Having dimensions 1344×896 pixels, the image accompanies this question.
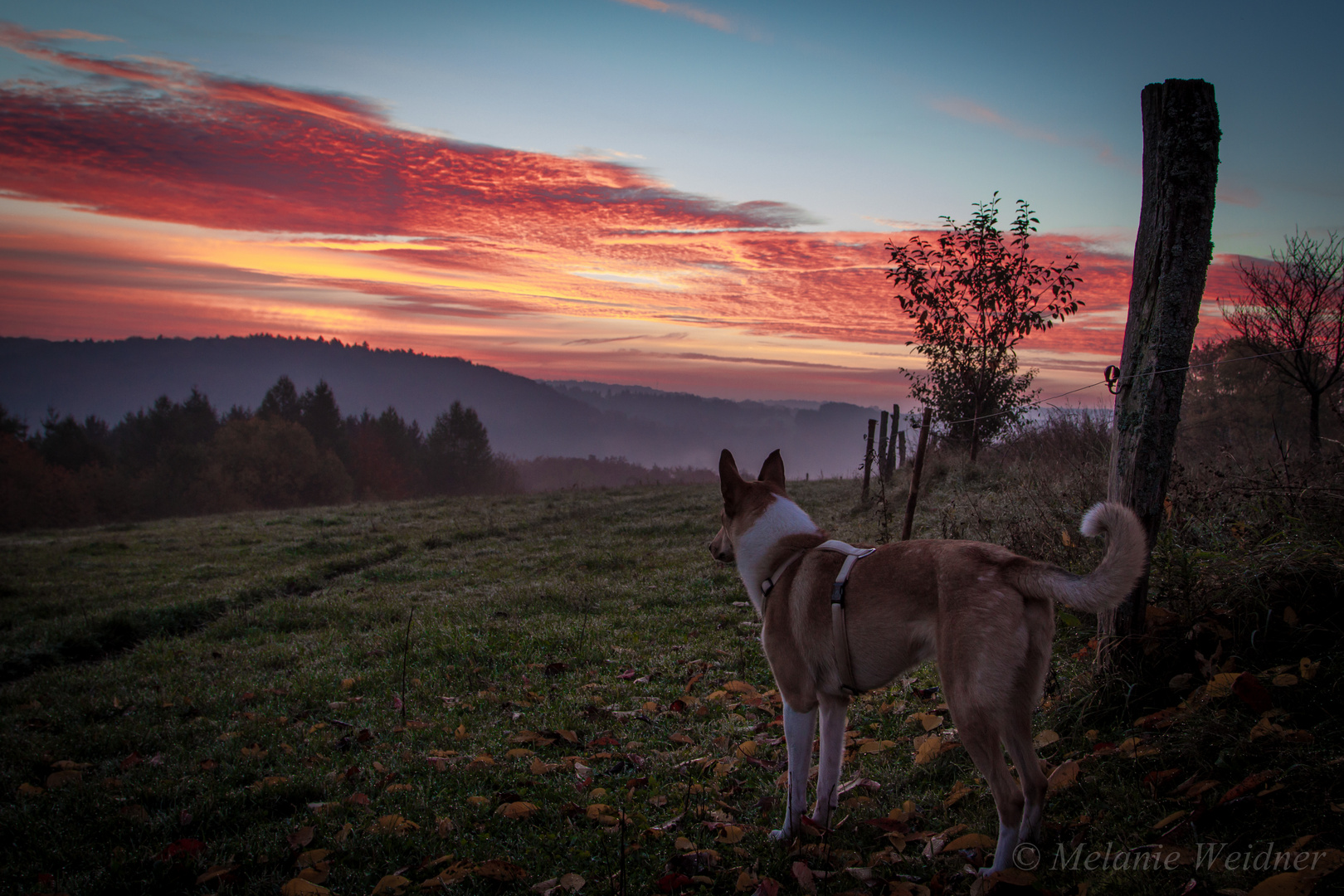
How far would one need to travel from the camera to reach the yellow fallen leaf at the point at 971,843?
361 cm

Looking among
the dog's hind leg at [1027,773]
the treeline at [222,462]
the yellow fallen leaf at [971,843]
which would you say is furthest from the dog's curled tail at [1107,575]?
the treeline at [222,462]

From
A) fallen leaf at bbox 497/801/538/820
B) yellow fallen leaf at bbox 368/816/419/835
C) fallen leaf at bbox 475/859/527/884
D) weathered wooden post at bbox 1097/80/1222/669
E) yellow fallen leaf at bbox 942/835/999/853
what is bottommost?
yellow fallen leaf at bbox 368/816/419/835

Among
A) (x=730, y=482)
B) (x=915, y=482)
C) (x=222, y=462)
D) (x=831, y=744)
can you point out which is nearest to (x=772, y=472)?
(x=730, y=482)

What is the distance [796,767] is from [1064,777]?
171 cm

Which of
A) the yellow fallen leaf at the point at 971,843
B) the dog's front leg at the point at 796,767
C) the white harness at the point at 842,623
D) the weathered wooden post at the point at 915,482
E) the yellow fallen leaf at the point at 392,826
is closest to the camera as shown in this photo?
the yellow fallen leaf at the point at 971,843

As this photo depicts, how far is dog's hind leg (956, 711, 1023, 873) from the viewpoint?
10.9 ft

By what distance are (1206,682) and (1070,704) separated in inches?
35.6

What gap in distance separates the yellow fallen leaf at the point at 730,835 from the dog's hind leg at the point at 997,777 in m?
1.42

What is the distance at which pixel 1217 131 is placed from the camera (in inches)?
189

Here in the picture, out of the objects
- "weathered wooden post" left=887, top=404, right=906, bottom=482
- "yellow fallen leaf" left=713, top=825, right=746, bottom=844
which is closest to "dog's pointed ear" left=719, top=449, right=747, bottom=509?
"yellow fallen leaf" left=713, top=825, right=746, bottom=844

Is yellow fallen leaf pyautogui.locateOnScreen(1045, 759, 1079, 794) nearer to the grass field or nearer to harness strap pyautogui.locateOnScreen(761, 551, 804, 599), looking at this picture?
the grass field

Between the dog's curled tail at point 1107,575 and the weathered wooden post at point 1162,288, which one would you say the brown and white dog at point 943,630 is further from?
the weathered wooden post at point 1162,288

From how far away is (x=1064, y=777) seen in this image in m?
4.10

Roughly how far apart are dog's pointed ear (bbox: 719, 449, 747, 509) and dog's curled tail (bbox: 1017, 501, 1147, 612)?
2.09m
